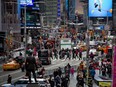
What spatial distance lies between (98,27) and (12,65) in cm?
7403

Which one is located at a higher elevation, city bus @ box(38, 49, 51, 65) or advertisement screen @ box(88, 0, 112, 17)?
advertisement screen @ box(88, 0, 112, 17)

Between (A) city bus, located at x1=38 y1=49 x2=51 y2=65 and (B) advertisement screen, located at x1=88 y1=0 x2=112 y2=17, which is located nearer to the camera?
(A) city bus, located at x1=38 y1=49 x2=51 y2=65

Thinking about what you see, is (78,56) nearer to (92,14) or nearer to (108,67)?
(108,67)

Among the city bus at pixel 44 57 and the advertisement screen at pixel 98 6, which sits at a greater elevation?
the advertisement screen at pixel 98 6

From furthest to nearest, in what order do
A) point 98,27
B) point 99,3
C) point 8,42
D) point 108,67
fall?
point 98,27, point 99,3, point 8,42, point 108,67

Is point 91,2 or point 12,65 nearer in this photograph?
point 12,65

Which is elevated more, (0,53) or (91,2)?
(91,2)

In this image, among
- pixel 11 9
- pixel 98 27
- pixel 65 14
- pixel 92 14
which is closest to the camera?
pixel 11 9

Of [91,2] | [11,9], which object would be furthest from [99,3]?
[11,9]

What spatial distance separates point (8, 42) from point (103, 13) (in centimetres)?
5494

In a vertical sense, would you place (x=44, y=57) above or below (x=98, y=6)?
below

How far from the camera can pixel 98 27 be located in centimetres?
11431

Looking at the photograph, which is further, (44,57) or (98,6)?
(98,6)

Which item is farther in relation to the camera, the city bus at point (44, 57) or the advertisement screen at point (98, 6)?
the advertisement screen at point (98, 6)
